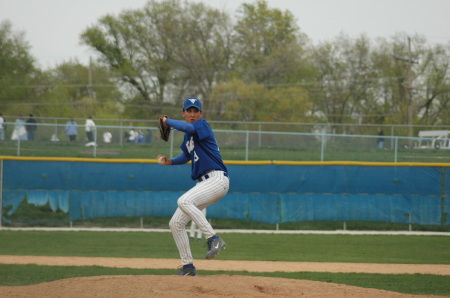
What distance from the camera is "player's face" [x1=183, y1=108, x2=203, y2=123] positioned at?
6777 mm

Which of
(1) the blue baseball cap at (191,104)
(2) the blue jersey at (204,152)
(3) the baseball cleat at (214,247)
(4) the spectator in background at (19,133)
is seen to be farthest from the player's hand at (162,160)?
(4) the spectator in background at (19,133)

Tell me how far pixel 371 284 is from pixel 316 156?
43.1 feet

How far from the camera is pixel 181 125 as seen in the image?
6254 mm

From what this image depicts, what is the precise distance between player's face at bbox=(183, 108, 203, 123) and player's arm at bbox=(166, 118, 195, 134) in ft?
1.17

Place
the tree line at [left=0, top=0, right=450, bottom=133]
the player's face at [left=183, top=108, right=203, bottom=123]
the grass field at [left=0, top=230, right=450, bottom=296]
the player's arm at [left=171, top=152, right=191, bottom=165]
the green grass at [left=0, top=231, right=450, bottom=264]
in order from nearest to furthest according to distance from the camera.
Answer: the player's face at [left=183, top=108, right=203, bottom=123], the player's arm at [left=171, top=152, right=191, bottom=165], the grass field at [left=0, top=230, right=450, bottom=296], the green grass at [left=0, top=231, right=450, bottom=264], the tree line at [left=0, top=0, right=450, bottom=133]

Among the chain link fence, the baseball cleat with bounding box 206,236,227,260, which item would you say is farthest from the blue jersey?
the chain link fence

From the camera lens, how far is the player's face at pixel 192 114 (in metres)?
6.78

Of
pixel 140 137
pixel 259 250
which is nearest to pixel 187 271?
pixel 259 250

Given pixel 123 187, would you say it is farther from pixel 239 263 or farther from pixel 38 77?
pixel 38 77

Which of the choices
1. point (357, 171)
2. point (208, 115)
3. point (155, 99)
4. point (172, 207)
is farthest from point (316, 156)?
point (155, 99)

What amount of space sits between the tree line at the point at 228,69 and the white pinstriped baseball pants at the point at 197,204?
34998mm

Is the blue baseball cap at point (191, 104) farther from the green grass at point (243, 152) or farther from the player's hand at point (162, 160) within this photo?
the green grass at point (243, 152)

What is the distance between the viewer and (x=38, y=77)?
44344 millimetres

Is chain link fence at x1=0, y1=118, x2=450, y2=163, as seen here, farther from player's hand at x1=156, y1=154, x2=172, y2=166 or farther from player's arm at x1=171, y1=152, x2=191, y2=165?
player's hand at x1=156, y1=154, x2=172, y2=166
